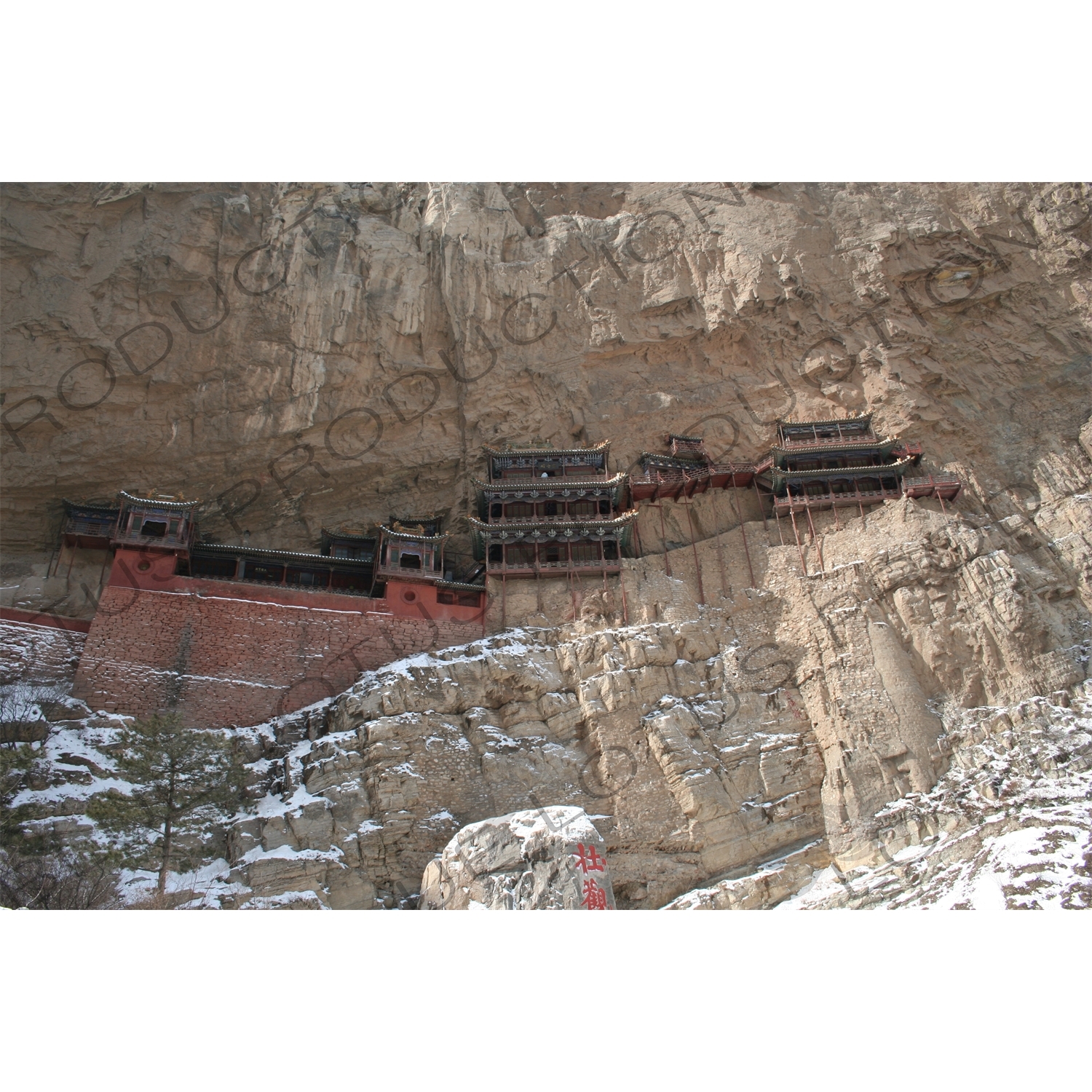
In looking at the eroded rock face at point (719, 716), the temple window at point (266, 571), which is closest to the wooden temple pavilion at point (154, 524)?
the temple window at point (266, 571)

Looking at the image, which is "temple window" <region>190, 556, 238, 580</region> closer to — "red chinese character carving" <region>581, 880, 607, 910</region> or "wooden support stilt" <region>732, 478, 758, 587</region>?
"wooden support stilt" <region>732, 478, 758, 587</region>

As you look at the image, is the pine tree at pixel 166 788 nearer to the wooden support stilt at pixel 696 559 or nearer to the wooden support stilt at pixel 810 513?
the wooden support stilt at pixel 696 559

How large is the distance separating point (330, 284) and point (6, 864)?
18985 mm

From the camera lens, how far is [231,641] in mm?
22609

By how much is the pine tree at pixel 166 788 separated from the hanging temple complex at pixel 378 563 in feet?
7.96

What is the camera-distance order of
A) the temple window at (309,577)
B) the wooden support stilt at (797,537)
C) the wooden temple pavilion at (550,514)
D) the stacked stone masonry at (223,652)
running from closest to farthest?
the stacked stone masonry at (223,652), the wooden support stilt at (797,537), the wooden temple pavilion at (550,514), the temple window at (309,577)

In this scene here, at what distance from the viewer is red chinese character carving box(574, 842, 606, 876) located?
51.8ft

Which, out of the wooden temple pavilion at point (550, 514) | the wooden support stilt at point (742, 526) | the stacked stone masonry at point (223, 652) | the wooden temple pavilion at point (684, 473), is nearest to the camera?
the stacked stone masonry at point (223, 652)

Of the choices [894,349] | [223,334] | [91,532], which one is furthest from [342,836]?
[894,349]

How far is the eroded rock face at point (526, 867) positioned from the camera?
1547 centimetres

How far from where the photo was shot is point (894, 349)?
29250 millimetres

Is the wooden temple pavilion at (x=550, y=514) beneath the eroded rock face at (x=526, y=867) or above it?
above

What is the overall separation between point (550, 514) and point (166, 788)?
13789mm

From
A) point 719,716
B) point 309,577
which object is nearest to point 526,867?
point 719,716
